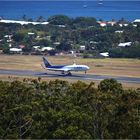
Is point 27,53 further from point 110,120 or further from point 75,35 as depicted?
point 110,120

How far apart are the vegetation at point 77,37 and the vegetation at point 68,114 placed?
44.2 metres

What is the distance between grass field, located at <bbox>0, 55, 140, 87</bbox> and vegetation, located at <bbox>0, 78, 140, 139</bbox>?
26997 millimetres

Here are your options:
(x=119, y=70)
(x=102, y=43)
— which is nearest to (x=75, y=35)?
(x=102, y=43)

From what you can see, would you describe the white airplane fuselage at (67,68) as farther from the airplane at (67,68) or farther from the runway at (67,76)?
the runway at (67,76)

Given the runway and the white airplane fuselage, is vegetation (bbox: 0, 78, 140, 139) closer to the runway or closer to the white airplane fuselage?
the runway

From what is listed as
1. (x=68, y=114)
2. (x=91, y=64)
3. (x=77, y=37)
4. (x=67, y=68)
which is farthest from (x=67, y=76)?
(x=77, y=37)

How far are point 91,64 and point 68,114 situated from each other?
41127 mm

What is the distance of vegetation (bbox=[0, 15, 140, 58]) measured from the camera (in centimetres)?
7925

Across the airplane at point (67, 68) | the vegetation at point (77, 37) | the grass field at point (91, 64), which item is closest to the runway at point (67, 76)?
the airplane at point (67, 68)

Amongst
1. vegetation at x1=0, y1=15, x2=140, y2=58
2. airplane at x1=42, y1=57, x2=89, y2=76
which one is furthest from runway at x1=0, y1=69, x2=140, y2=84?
vegetation at x1=0, y1=15, x2=140, y2=58

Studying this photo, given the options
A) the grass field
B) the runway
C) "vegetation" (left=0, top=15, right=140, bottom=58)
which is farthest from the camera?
"vegetation" (left=0, top=15, right=140, bottom=58)

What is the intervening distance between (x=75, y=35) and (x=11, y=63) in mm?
30625

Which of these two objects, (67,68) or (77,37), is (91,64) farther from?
(77,37)

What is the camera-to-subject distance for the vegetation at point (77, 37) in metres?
79.2
